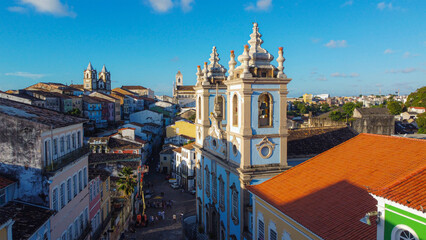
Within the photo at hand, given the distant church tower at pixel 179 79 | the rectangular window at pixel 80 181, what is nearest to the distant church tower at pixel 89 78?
the distant church tower at pixel 179 79

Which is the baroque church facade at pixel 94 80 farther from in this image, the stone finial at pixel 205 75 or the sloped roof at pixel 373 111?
the stone finial at pixel 205 75

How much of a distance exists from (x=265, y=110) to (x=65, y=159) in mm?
11195

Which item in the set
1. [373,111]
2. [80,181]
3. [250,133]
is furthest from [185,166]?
[373,111]

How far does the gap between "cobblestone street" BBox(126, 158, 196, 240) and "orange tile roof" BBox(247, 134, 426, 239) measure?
17.0 m

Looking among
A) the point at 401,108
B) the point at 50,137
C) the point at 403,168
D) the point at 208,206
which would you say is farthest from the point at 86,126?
the point at 401,108

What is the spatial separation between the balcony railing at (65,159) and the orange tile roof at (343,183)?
963 cm

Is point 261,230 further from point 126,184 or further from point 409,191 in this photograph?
point 126,184

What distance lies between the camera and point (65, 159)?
17.2 metres

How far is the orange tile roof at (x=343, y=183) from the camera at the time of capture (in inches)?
420

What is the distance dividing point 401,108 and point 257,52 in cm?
9690

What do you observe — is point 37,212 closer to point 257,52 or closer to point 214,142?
point 214,142

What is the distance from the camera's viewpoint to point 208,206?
79.6 feet

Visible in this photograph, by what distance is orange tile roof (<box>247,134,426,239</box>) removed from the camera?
10.7 metres

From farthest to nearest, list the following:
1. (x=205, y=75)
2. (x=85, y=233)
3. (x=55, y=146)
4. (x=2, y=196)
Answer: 1. (x=205, y=75)
2. (x=85, y=233)
3. (x=55, y=146)
4. (x=2, y=196)
